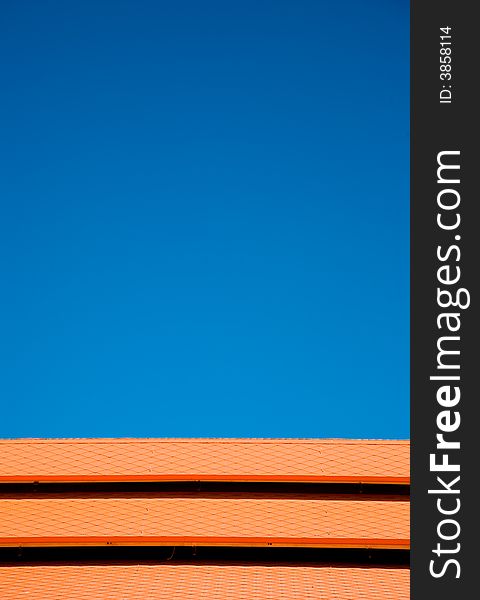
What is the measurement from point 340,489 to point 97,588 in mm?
5876

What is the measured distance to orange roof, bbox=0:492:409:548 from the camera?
1194 cm

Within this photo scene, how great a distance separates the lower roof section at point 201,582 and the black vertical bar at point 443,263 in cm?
547

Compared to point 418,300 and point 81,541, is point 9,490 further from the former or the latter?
point 418,300

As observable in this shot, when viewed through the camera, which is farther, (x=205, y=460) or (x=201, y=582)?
(x=205, y=460)

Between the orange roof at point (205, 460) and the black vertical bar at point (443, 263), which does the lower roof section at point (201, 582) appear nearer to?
the orange roof at point (205, 460)

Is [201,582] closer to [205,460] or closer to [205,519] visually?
[205,519]

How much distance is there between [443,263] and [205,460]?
29.3ft

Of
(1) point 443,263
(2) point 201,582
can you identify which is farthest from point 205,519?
(1) point 443,263

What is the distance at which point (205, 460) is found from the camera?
13.7 metres

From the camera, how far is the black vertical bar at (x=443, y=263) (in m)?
6.45

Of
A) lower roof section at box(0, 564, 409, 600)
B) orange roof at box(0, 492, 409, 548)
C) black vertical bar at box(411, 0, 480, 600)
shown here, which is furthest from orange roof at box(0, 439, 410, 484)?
black vertical bar at box(411, 0, 480, 600)

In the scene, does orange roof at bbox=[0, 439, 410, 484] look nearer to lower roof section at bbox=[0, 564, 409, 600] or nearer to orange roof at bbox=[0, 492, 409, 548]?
orange roof at bbox=[0, 492, 409, 548]

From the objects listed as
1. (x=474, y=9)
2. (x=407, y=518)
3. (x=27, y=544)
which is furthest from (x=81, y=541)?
(x=474, y=9)

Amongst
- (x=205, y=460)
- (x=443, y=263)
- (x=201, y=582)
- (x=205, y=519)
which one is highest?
(x=205, y=460)
